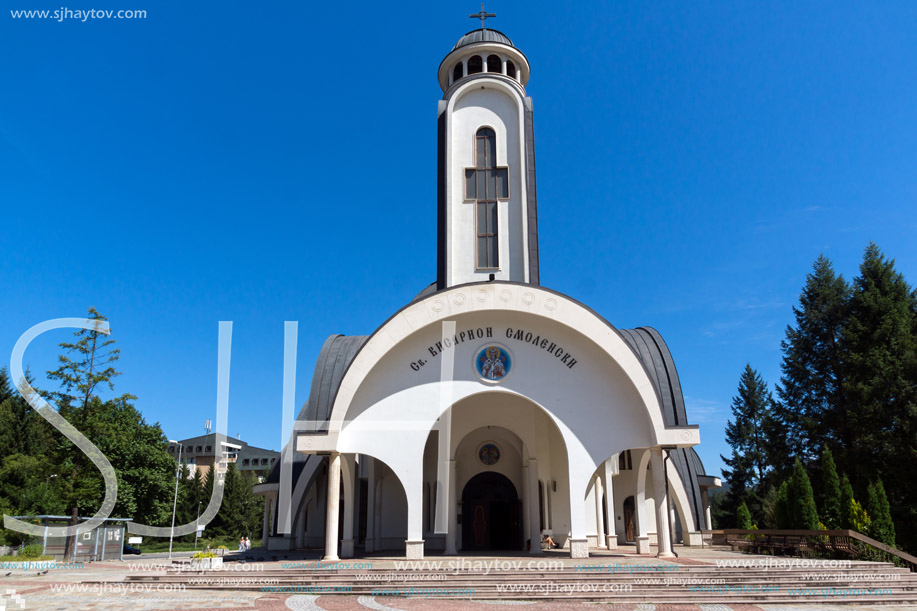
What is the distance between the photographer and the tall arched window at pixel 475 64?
890 inches

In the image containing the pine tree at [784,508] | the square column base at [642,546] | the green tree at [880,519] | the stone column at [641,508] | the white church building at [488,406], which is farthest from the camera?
the pine tree at [784,508]

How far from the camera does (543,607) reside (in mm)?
10523

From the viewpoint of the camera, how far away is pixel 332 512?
1584 centimetres

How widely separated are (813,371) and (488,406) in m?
22.0

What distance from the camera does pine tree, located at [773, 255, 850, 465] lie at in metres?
31.0

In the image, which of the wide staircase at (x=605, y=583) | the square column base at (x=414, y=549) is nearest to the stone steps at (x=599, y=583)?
the wide staircase at (x=605, y=583)

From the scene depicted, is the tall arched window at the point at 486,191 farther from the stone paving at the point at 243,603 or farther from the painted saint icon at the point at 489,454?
the stone paving at the point at 243,603

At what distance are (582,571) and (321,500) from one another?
49.9ft

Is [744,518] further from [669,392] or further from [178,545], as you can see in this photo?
[178,545]

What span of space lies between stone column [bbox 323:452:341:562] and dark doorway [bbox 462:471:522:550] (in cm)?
612

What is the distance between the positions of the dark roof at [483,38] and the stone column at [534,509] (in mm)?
14696

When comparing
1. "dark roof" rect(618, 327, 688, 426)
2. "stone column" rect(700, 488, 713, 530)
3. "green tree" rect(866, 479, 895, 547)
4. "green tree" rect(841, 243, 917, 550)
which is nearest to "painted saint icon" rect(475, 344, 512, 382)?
"dark roof" rect(618, 327, 688, 426)

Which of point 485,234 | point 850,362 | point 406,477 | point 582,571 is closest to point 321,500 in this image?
point 406,477

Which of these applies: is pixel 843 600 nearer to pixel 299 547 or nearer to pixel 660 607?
pixel 660 607
